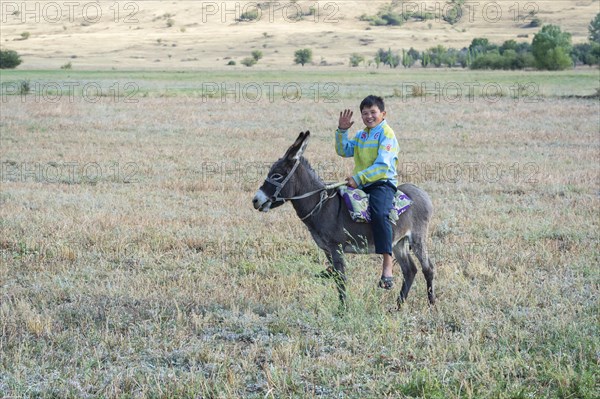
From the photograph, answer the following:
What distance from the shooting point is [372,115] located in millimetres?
7773

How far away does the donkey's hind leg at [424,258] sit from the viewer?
8.23 metres

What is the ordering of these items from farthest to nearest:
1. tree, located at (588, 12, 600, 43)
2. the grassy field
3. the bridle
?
tree, located at (588, 12, 600, 43)
the bridle
the grassy field

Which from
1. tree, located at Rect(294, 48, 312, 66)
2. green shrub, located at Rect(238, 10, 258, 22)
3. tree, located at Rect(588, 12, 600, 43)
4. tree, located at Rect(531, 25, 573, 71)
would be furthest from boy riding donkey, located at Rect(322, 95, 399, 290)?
green shrub, located at Rect(238, 10, 258, 22)

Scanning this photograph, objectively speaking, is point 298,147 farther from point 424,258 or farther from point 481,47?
point 481,47

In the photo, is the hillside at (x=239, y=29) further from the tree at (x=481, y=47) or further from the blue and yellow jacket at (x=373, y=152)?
the blue and yellow jacket at (x=373, y=152)

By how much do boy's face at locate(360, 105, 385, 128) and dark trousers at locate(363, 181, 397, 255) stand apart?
68 cm

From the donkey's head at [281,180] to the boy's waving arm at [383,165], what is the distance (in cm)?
66

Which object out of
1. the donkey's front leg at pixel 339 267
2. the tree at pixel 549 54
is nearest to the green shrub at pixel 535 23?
the tree at pixel 549 54

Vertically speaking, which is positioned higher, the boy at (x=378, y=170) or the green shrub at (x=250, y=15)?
the green shrub at (x=250, y=15)

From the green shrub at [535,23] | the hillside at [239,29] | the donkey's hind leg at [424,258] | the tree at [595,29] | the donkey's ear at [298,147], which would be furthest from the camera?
the green shrub at [535,23]

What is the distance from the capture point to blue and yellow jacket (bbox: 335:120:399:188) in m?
7.65

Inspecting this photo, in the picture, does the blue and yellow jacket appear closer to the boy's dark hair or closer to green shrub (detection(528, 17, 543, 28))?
the boy's dark hair

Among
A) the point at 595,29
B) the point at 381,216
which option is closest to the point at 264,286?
the point at 381,216

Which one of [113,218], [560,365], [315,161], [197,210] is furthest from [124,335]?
[315,161]
